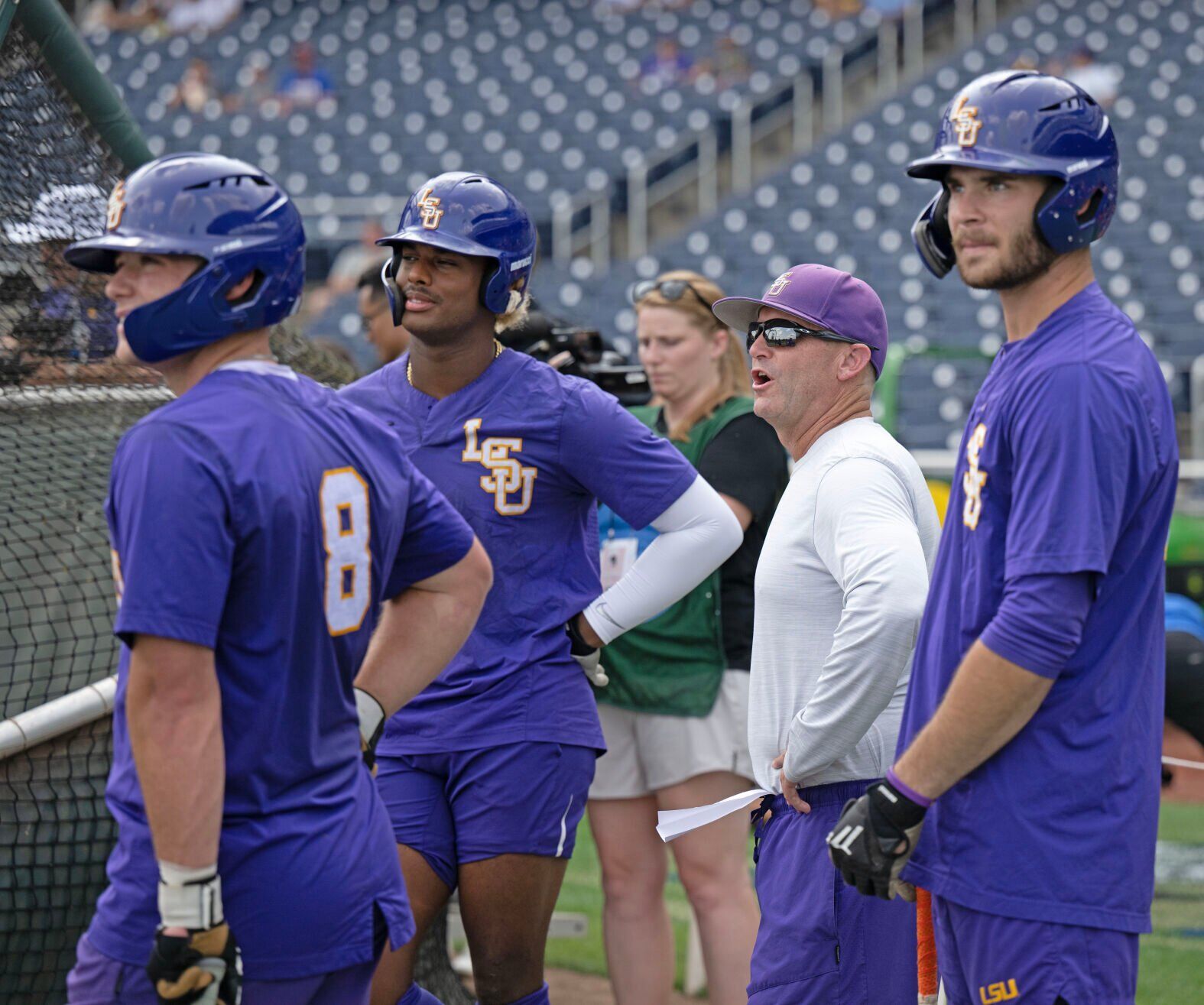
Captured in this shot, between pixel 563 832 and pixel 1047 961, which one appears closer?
pixel 1047 961

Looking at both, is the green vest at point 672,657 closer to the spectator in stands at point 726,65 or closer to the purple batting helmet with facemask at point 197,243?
the purple batting helmet with facemask at point 197,243

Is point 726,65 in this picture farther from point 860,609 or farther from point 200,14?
point 860,609

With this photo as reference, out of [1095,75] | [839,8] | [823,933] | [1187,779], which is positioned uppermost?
[839,8]

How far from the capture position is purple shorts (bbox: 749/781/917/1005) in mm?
2789

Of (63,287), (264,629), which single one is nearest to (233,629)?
(264,629)

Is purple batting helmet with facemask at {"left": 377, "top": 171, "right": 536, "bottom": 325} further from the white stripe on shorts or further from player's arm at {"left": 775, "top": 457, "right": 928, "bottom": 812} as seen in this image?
the white stripe on shorts

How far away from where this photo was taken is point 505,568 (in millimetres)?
3275

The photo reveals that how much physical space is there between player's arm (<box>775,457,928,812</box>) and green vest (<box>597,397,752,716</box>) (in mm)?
1266

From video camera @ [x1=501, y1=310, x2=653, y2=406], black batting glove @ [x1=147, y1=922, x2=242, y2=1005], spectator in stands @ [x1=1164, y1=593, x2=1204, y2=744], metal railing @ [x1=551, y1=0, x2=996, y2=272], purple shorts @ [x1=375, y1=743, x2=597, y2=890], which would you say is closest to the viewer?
black batting glove @ [x1=147, y1=922, x2=242, y2=1005]

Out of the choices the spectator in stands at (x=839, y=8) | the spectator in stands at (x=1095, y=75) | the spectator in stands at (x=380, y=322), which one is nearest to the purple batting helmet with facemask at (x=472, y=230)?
the spectator in stands at (x=380, y=322)

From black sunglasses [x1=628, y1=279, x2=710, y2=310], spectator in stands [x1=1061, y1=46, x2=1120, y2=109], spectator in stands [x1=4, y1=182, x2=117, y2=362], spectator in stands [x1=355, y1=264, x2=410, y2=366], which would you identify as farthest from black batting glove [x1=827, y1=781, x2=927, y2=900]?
spectator in stands [x1=1061, y1=46, x2=1120, y2=109]

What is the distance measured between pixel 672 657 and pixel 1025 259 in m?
2.06

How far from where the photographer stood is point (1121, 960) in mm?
2168

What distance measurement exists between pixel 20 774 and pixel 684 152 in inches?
582
